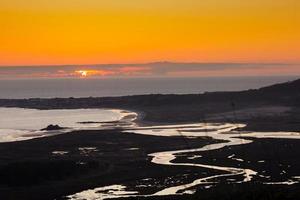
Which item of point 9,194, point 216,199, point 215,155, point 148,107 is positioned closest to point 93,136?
point 215,155

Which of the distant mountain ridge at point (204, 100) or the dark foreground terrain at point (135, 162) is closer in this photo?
the dark foreground terrain at point (135, 162)

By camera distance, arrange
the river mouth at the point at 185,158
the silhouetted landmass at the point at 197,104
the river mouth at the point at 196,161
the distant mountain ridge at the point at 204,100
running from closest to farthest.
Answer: the river mouth at the point at 196,161
the river mouth at the point at 185,158
the silhouetted landmass at the point at 197,104
the distant mountain ridge at the point at 204,100

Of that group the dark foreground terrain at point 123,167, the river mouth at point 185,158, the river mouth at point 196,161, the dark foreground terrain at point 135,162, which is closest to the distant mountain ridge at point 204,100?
the dark foreground terrain at point 135,162

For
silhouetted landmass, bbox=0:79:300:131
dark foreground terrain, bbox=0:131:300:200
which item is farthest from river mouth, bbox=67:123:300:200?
silhouetted landmass, bbox=0:79:300:131

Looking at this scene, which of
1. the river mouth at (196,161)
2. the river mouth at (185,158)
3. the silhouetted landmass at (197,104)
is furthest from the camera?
the silhouetted landmass at (197,104)

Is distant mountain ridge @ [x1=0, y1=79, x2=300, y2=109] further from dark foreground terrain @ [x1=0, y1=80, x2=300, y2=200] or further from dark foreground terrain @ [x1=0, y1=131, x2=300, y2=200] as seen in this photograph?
dark foreground terrain @ [x1=0, y1=131, x2=300, y2=200]

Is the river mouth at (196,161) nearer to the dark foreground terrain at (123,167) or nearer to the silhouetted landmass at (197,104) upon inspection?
the dark foreground terrain at (123,167)

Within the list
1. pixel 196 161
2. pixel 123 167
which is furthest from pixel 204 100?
pixel 123 167

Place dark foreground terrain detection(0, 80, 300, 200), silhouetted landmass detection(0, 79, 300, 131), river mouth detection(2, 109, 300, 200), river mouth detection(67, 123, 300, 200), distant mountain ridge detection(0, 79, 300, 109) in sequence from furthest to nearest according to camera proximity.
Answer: distant mountain ridge detection(0, 79, 300, 109) → silhouetted landmass detection(0, 79, 300, 131) → river mouth detection(2, 109, 300, 200) → dark foreground terrain detection(0, 80, 300, 200) → river mouth detection(67, 123, 300, 200)

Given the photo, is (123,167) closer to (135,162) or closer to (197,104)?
(135,162)

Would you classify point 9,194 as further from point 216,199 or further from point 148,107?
point 148,107

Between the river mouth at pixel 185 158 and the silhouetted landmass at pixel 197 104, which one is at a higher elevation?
the silhouetted landmass at pixel 197 104
